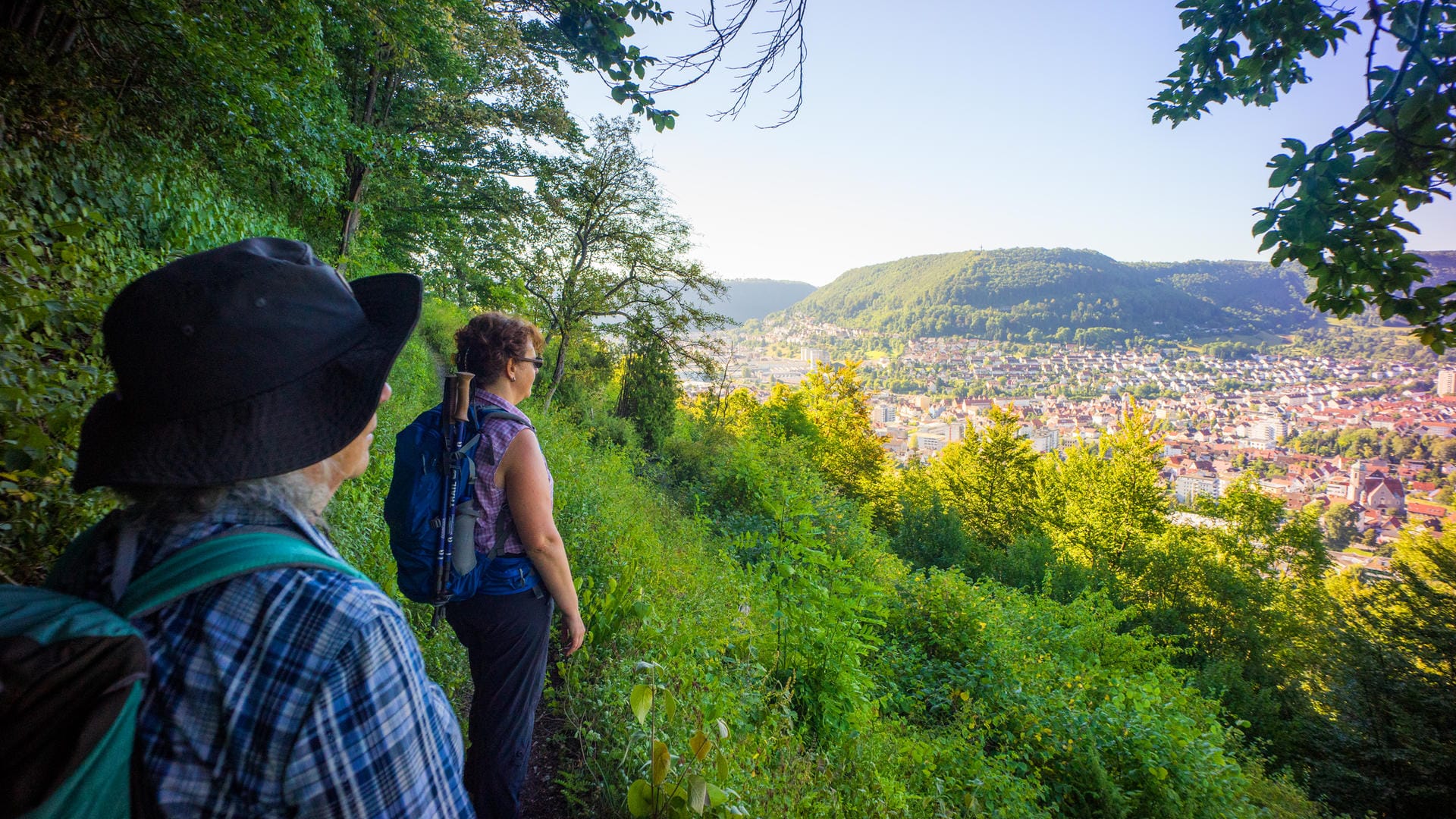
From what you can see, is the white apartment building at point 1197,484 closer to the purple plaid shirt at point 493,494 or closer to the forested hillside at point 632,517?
the forested hillside at point 632,517

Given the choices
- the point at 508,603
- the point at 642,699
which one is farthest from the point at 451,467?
the point at 642,699

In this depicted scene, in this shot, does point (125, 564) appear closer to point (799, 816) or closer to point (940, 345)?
point (799, 816)

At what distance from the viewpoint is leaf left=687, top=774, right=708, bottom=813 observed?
1642mm

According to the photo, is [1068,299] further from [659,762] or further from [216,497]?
[216,497]

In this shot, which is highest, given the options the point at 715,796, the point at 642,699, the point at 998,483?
the point at 642,699

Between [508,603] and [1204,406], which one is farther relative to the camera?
[1204,406]

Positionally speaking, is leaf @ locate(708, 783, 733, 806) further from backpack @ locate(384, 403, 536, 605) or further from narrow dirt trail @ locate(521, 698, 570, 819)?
narrow dirt trail @ locate(521, 698, 570, 819)

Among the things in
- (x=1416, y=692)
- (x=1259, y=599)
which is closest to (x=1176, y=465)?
(x=1259, y=599)

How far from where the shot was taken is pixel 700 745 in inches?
70.4

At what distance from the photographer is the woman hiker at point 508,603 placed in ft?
6.77

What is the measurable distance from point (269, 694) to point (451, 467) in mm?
1383

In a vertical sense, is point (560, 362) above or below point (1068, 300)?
below

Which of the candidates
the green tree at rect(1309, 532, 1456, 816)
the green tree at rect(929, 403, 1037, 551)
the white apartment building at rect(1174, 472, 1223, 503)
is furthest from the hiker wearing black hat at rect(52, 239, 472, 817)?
the white apartment building at rect(1174, 472, 1223, 503)

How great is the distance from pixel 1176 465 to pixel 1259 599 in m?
52.3
